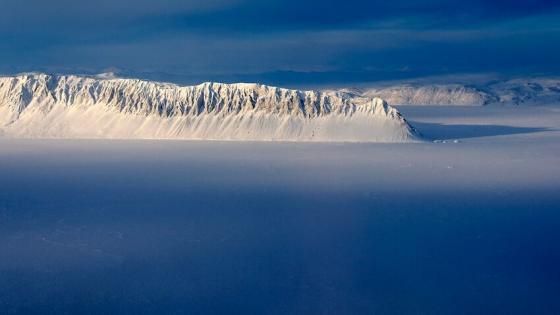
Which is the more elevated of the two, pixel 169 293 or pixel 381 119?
pixel 381 119

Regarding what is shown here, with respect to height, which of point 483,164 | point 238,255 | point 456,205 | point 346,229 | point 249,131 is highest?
point 249,131

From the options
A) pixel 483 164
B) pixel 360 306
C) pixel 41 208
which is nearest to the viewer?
pixel 360 306

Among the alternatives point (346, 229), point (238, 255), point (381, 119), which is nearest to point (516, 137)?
point (381, 119)

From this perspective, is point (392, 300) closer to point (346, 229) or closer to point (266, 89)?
point (346, 229)

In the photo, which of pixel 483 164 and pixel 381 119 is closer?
pixel 483 164

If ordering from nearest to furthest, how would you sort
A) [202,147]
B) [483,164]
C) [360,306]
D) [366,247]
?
[360,306], [366,247], [483,164], [202,147]

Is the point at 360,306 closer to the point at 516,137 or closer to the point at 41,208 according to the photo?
the point at 41,208
